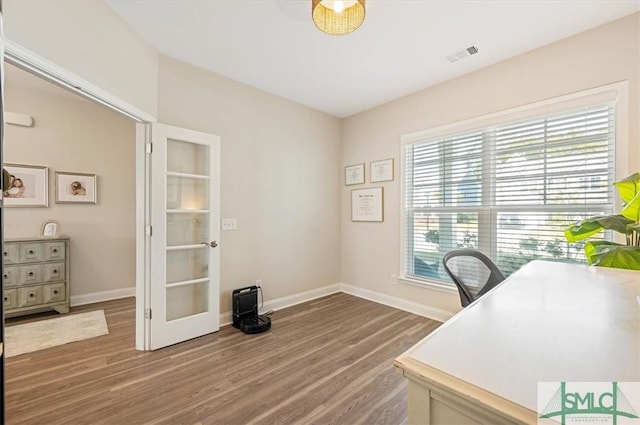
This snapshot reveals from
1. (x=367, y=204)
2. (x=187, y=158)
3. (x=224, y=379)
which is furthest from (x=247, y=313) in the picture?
(x=367, y=204)

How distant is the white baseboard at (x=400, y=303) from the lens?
10.3 ft

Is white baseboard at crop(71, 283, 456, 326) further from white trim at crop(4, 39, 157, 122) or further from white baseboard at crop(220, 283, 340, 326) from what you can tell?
white trim at crop(4, 39, 157, 122)

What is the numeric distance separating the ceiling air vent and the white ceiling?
6cm

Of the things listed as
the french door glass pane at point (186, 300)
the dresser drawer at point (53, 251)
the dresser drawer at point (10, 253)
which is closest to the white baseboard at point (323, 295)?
the french door glass pane at point (186, 300)

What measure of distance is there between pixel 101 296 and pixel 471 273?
4764 millimetres

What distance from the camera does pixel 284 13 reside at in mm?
2078

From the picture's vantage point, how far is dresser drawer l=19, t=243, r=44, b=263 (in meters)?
3.14

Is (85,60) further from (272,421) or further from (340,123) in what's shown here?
(340,123)

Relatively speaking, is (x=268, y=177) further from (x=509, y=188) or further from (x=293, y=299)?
(x=509, y=188)

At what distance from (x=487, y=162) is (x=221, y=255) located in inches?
121

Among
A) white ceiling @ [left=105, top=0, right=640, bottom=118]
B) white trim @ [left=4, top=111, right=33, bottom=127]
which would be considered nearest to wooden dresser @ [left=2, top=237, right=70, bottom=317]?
white trim @ [left=4, top=111, right=33, bottom=127]

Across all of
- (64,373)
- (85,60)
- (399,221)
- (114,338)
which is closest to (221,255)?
(114,338)

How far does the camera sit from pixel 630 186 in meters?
1.74

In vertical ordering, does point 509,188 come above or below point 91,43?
below
